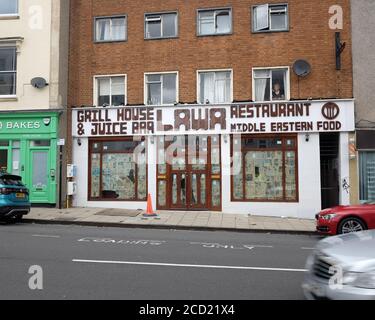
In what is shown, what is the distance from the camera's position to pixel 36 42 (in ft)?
62.1

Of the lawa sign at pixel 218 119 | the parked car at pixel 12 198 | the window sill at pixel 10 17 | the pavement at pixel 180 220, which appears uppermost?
the window sill at pixel 10 17

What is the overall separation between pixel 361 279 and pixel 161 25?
16757mm

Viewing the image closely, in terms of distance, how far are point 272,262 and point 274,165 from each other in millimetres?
9973

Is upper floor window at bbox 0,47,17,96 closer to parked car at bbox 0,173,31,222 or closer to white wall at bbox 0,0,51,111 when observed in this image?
white wall at bbox 0,0,51,111

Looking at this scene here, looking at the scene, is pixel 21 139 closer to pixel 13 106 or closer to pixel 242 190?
pixel 13 106

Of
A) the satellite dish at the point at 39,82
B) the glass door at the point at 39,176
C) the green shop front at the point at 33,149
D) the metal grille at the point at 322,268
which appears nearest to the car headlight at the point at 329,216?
the metal grille at the point at 322,268

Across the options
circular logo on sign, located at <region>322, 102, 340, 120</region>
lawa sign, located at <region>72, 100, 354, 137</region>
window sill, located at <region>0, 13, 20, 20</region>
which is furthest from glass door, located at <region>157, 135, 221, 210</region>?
window sill, located at <region>0, 13, 20, 20</region>

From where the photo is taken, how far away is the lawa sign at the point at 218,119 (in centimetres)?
1758

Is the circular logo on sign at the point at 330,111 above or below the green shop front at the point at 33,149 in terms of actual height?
above

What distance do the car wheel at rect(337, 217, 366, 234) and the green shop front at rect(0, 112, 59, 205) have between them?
11.8 meters

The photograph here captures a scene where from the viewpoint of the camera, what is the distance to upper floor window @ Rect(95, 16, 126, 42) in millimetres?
19547

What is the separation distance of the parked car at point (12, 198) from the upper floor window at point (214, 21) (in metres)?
9.95

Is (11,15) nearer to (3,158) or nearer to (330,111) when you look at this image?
(3,158)

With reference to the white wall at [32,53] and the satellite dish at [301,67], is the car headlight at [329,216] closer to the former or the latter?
the satellite dish at [301,67]
